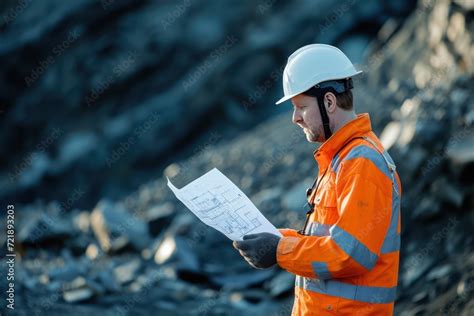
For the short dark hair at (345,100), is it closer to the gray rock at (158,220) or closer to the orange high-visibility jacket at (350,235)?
the orange high-visibility jacket at (350,235)

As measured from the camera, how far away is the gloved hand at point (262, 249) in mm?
2145

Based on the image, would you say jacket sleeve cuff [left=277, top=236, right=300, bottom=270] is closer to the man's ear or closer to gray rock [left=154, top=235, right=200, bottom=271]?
the man's ear

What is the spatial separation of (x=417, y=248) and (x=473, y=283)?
3.21 feet

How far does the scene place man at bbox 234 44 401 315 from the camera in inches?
78.6

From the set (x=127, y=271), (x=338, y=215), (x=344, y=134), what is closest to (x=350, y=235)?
(x=338, y=215)

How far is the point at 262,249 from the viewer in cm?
215

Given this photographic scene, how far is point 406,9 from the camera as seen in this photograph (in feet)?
33.4

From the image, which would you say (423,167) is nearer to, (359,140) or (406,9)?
(359,140)

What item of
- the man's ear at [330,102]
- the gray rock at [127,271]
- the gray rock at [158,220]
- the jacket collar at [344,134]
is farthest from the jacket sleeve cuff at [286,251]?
the gray rock at [158,220]

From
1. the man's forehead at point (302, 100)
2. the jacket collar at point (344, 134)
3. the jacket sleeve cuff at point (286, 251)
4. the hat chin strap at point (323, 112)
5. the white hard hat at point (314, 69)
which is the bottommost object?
the jacket sleeve cuff at point (286, 251)

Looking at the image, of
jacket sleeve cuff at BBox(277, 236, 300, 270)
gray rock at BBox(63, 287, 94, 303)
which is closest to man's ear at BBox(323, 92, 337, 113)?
jacket sleeve cuff at BBox(277, 236, 300, 270)

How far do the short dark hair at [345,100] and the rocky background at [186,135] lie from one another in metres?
2.77

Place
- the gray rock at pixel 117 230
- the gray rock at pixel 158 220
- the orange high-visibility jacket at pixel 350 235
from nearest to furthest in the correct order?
the orange high-visibility jacket at pixel 350 235 → the gray rock at pixel 117 230 → the gray rock at pixel 158 220

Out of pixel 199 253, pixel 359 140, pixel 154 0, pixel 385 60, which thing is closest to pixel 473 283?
pixel 359 140
